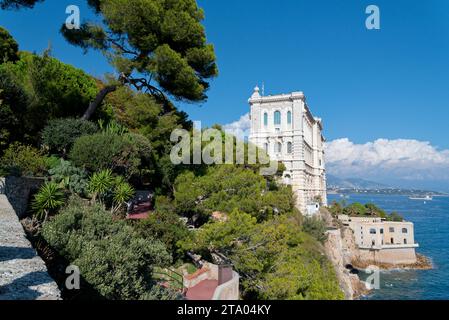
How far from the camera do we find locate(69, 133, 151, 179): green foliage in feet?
42.3

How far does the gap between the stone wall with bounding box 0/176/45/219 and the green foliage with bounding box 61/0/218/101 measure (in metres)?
6.80

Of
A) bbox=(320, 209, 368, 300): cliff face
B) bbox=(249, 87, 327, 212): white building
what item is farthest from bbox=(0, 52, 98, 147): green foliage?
bbox=(249, 87, 327, 212): white building

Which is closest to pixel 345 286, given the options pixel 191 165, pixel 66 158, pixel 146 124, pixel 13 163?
pixel 191 165

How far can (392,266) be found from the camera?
39219mm

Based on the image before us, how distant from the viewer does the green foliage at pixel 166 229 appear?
10.9 meters

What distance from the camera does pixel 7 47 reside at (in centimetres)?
1953

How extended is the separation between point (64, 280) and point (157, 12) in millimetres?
12461

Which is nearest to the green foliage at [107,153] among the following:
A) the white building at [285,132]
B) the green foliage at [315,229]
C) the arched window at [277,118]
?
the green foliage at [315,229]

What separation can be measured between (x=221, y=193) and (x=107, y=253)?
276 inches

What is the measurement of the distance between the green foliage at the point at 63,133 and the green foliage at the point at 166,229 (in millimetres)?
5339

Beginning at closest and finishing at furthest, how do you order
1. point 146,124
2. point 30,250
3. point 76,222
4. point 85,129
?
point 30,250, point 76,222, point 85,129, point 146,124

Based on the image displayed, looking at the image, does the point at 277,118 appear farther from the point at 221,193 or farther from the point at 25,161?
the point at 25,161

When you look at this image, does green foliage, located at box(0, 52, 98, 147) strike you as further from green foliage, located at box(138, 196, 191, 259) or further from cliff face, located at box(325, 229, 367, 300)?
cliff face, located at box(325, 229, 367, 300)

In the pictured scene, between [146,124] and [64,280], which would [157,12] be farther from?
[64,280]
